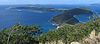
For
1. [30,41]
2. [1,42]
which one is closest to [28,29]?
[30,41]

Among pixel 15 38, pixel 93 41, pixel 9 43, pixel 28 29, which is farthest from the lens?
pixel 28 29

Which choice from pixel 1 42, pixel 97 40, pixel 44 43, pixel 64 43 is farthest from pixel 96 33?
pixel 1 42

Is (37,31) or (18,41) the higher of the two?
(18,41)

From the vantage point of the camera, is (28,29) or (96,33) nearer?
(96,33)

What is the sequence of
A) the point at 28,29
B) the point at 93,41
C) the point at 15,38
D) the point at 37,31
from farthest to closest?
the point at 37,31
the point at 28,29
the point at 15,38
the point at 93,41

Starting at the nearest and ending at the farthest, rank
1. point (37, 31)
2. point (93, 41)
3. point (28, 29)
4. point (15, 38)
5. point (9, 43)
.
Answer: point (93, 41) < point (9, 43) < point (15, 38) < point (28, 29) < point (37, 31)

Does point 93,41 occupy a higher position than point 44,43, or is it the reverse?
point 93,41

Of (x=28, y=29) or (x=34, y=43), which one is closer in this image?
(x=34, y=43)

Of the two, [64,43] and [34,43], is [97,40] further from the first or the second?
[34,43]

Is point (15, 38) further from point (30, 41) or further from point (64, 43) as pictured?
point (64, 43)
